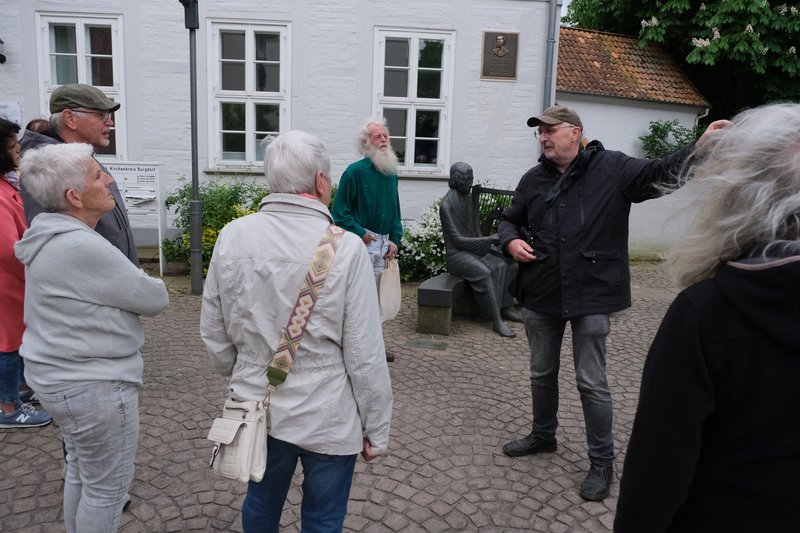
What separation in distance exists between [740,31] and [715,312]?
13.0 meters

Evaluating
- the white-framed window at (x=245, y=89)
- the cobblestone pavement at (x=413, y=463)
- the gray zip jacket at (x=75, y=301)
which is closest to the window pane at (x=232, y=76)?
the white-framed window at (x=245, y=89)

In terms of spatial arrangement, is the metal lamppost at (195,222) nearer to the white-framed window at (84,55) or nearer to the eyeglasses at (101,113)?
the white-framed window at (84,55)

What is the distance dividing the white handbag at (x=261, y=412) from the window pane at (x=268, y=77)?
27.4ft

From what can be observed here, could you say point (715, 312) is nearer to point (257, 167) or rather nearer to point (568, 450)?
point (568, 450)

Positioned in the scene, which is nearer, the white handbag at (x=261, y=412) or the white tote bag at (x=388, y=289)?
the white handbag at (x=261, y=412)

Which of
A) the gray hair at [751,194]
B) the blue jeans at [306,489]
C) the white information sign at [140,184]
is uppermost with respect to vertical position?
the gray hair at [751,194]

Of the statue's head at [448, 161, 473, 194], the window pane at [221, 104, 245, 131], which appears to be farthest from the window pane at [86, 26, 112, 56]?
the statue's head at [448, 161, 473, 194]

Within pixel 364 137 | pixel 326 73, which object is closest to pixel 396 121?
pixel 326 73

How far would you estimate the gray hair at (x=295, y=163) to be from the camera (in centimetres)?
197

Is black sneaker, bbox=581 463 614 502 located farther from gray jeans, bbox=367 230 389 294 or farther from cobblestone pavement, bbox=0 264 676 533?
gray jeans, bbox=367 230 389 294

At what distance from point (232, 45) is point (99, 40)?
1996 millimetres

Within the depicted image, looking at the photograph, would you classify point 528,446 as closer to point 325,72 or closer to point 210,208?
point 210,208

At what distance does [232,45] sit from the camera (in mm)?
9492

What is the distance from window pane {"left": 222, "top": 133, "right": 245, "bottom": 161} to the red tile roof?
5.69 m
